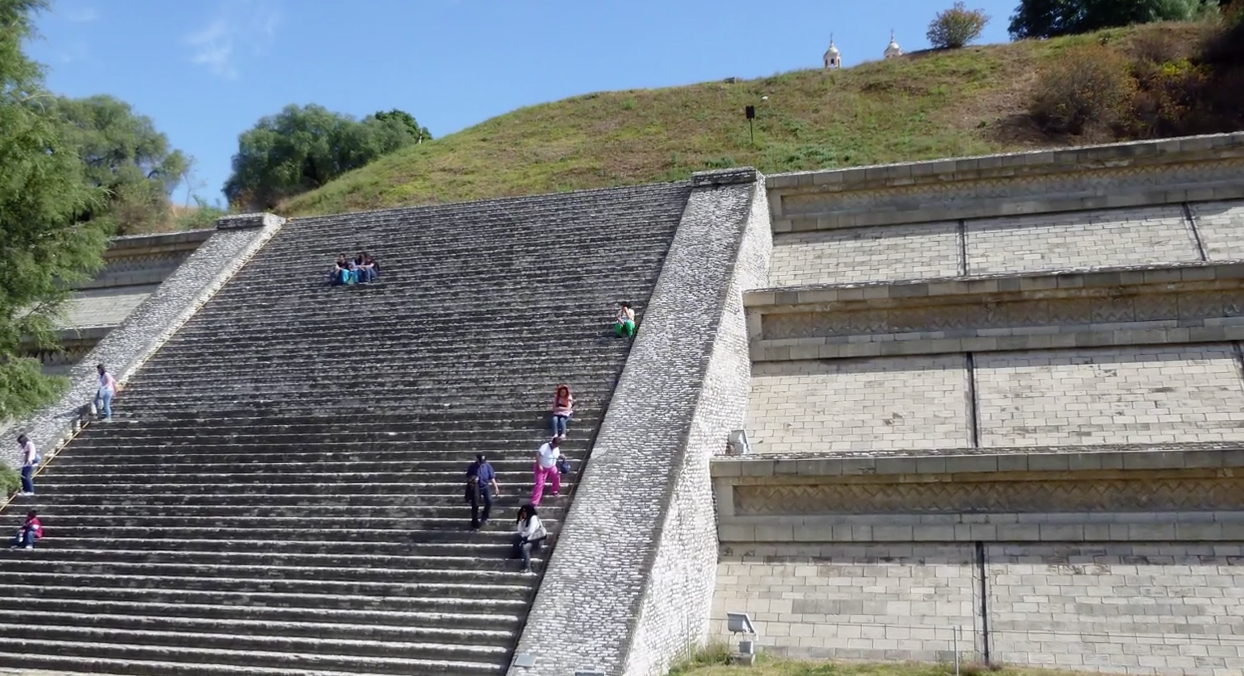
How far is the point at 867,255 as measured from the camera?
1540 cm

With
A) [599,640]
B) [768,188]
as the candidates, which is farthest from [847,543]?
[768,188]

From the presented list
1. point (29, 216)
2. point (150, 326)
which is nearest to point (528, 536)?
point (29, 216)

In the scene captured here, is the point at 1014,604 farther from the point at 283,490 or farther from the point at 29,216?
the point at 29,216

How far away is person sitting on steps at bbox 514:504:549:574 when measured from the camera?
10.1 metres

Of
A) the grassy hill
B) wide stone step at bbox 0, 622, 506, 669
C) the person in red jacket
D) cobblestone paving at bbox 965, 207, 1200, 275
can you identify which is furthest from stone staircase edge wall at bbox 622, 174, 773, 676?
the grassy hill

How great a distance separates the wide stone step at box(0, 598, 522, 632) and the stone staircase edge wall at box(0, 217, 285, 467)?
2.81m

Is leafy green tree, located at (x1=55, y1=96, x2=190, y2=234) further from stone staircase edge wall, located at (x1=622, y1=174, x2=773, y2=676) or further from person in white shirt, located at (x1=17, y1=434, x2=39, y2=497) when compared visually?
stone staircase edge wall, located at (x1=622, y1=174, x2=773, y2=676)

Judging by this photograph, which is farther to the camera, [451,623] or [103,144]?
[103,144]

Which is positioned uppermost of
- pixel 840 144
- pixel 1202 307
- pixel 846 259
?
pixel 840 144

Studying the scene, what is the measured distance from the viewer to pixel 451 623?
31.8 feet

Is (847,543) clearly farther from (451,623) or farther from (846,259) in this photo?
(846,259)

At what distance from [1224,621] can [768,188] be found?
9367mm

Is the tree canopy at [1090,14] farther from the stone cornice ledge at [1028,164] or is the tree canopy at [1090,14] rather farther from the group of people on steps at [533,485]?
the group of people on steps at [533,485]

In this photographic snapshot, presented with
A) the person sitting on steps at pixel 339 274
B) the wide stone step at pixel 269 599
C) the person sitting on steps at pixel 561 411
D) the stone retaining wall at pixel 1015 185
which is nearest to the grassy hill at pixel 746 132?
the stone retaining wall at pixel 1015 185
